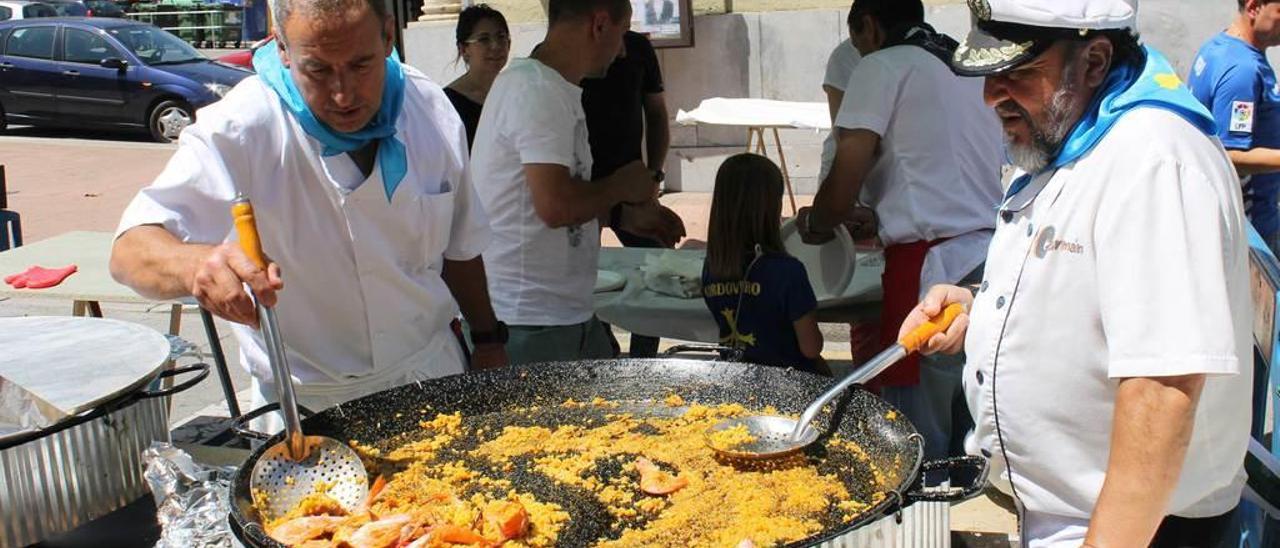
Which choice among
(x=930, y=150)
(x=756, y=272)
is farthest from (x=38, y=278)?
(x=930, y=150)

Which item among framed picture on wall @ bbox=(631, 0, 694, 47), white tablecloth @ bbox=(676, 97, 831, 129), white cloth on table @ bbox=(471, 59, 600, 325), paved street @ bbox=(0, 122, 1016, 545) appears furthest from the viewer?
framed picture on wall @ bbox=(631, 0, 694, 47)

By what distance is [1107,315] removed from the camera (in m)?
1.66

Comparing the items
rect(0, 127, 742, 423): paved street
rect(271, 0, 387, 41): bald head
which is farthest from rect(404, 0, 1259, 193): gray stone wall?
rect(271, 0, 387, 41): bald head

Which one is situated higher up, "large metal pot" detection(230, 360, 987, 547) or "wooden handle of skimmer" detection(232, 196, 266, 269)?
"wooden handle of skimmer" detection(232, 196, 266, 269)

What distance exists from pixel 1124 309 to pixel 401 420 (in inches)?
53.7

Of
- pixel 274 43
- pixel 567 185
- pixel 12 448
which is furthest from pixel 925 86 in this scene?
pixel 12 448

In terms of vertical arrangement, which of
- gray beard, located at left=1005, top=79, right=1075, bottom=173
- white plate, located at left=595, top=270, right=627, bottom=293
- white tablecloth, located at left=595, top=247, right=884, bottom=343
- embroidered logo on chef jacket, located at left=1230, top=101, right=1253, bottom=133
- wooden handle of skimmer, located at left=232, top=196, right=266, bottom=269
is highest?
gray beard, located at left=1005, top=79, right=1075, bottom=173

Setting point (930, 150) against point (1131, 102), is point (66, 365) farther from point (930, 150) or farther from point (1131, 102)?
point (930, 150)

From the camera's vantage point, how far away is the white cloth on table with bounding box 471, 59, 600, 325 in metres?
3.22

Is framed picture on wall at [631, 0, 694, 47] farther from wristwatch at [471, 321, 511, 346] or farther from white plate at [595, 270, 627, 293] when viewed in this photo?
wristwatch at [471, 321, 511, 346]

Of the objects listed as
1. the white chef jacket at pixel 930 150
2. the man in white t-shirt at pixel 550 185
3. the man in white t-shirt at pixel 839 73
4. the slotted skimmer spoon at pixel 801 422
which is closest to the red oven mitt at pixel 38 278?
the man in white t-shirt at pixel 550 185

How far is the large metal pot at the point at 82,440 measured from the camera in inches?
73.7

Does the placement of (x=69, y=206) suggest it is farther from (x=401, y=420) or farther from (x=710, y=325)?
(x=401, y=420)

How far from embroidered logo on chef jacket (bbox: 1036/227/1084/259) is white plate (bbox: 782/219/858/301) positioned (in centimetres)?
209
